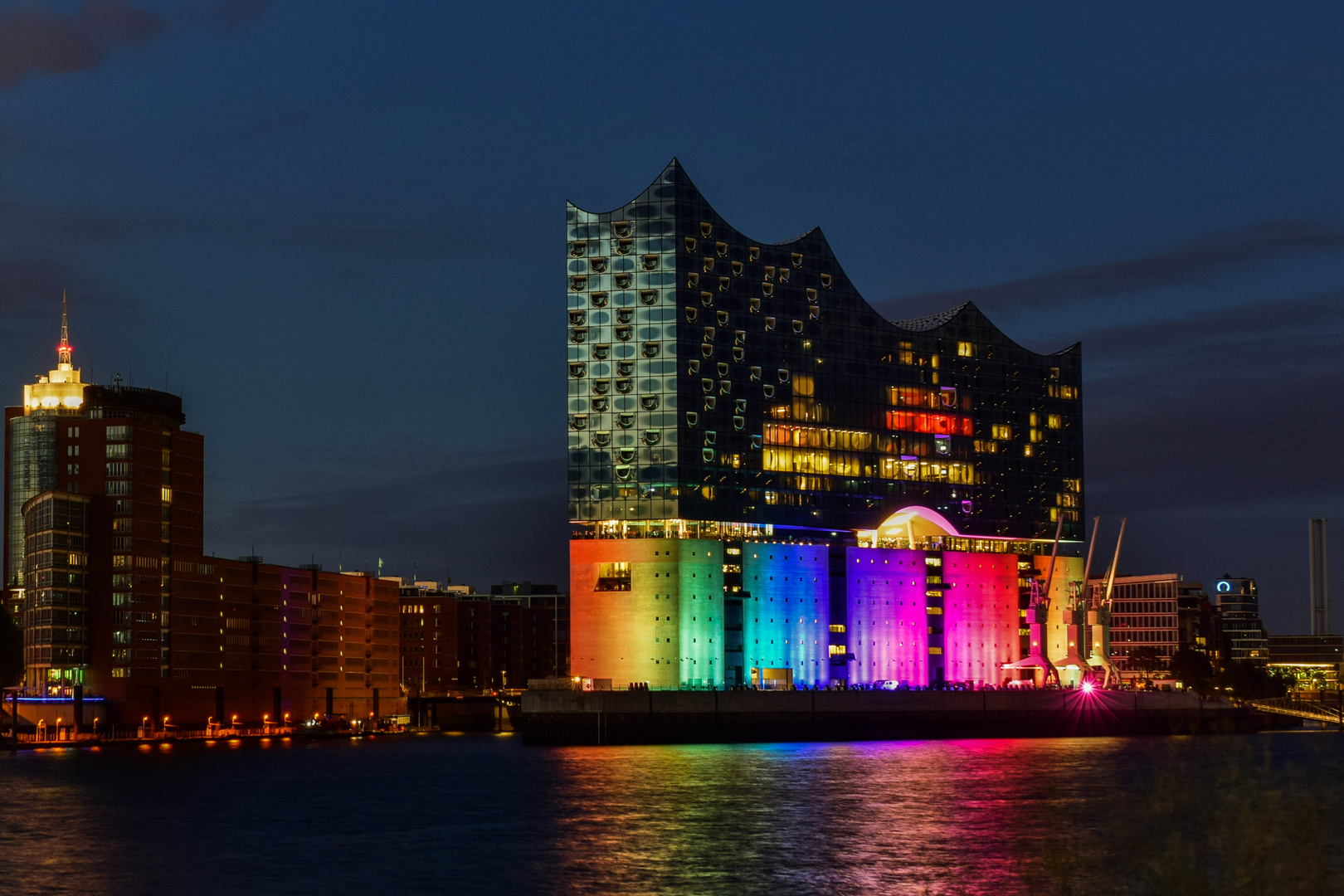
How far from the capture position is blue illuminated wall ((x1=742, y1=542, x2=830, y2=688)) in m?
192

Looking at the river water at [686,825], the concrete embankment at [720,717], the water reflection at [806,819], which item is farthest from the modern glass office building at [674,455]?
the river water at [686,825]

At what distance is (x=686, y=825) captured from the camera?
9194 centimetres

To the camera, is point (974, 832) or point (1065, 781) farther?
point (1065, 781)

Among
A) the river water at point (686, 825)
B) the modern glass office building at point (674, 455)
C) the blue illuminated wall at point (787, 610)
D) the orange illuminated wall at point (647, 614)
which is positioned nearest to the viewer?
the river water at point (686, 825)

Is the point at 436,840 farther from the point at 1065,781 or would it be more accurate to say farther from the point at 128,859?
the point at 1065,781

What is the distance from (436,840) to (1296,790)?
6948cm

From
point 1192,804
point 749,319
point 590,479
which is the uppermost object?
point 749,319

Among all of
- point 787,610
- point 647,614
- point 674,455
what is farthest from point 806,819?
point 787,610

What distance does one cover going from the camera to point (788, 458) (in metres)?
198

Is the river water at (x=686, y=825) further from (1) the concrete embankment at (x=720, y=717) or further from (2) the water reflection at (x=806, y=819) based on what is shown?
(1) the concrete embankment at (x=720, y=717)

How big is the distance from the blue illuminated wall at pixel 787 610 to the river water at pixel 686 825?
36650 mm

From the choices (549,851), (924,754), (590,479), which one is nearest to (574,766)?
(924,754)

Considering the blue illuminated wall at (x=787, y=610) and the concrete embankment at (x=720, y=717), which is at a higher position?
the blue illuminated wall at (x=787, y=610)

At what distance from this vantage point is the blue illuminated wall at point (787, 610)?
192 meters
